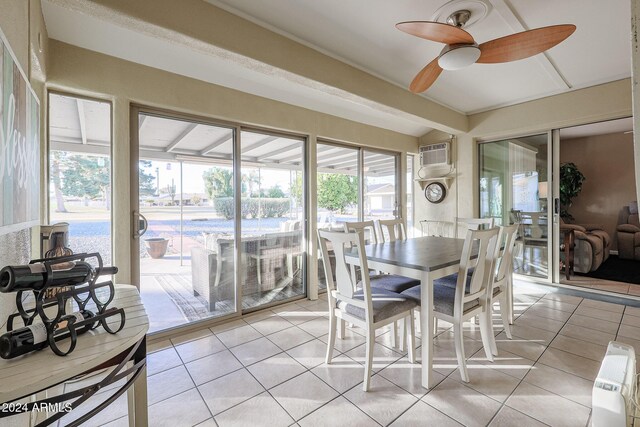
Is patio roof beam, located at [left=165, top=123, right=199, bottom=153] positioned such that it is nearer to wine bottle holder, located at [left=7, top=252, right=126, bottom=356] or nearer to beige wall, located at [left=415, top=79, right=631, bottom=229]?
wine bottle holder, located at [left=7, top=252, right=126, bottom=356]

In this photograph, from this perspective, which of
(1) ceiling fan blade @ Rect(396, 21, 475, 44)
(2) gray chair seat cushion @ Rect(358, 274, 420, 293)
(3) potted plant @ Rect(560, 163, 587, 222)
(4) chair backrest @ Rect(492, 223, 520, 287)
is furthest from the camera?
(3) potted plant @ Rect(560, 163, 587, 222)

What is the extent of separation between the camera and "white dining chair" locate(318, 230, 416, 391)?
6.36ft

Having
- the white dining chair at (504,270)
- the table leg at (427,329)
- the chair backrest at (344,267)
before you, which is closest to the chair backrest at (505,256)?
the white dining chair at (504,270)

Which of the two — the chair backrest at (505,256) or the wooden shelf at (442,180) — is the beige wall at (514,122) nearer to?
the wooden shelf at (442,180)

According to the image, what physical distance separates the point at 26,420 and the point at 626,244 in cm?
797

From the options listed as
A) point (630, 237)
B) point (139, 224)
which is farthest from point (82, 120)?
point (630, 237)

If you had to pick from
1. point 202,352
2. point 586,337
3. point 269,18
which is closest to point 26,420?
point 202,352

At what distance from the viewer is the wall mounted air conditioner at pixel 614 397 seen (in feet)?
3.68

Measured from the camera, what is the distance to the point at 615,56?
2.75 meters

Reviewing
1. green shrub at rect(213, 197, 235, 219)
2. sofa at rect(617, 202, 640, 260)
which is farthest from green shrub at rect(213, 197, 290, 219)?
sofa at rect(617, 202, 640, 260)

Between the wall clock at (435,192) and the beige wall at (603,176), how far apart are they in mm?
3752

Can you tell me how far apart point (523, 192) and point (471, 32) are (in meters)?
2.82

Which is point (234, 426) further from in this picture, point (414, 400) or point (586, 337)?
point (586, 337)

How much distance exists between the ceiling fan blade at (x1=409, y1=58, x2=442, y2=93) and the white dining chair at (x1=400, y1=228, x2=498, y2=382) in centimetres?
126
